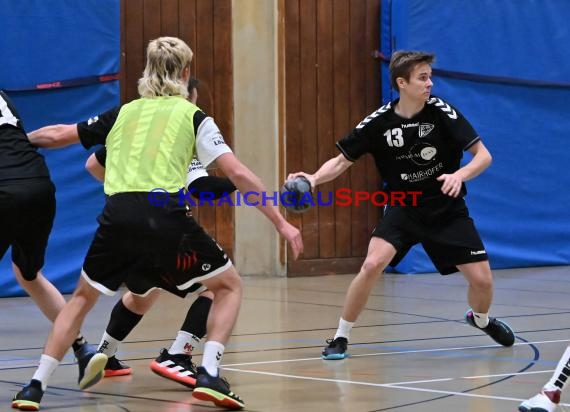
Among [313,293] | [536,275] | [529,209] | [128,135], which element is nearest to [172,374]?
[128,135]

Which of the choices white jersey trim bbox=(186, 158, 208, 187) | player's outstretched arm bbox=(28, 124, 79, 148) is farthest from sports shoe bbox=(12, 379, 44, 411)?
white jersey trim bbox=(186, 158, 208, 187)

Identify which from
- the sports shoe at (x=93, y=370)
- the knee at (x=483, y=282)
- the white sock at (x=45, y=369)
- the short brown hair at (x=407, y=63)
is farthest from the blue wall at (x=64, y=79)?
the white sock at (x=45, y=369)

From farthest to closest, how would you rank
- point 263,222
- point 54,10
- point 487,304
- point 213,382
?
point 263,222, point 54,10, point 487,304, point 213,382

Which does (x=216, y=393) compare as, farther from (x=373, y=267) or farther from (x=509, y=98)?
(x=509, y=98)

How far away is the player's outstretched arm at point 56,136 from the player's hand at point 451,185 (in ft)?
7.22

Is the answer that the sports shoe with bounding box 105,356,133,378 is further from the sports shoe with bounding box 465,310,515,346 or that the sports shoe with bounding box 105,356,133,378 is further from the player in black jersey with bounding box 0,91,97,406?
the sports shoe with bounding box 465,310,515,346

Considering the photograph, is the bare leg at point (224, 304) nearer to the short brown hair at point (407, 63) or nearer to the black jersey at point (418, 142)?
the black jersey at point (418, 142)

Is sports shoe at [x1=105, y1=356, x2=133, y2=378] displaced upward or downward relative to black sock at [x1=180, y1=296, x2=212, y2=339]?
downward

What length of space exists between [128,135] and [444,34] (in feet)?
25.9

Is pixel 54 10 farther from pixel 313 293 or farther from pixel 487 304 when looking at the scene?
pixel 487 304

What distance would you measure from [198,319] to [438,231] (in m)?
1.92

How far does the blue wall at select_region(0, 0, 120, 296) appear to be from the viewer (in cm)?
1027

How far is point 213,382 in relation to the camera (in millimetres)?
5047

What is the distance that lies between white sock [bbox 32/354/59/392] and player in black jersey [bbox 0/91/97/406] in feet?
1.78
